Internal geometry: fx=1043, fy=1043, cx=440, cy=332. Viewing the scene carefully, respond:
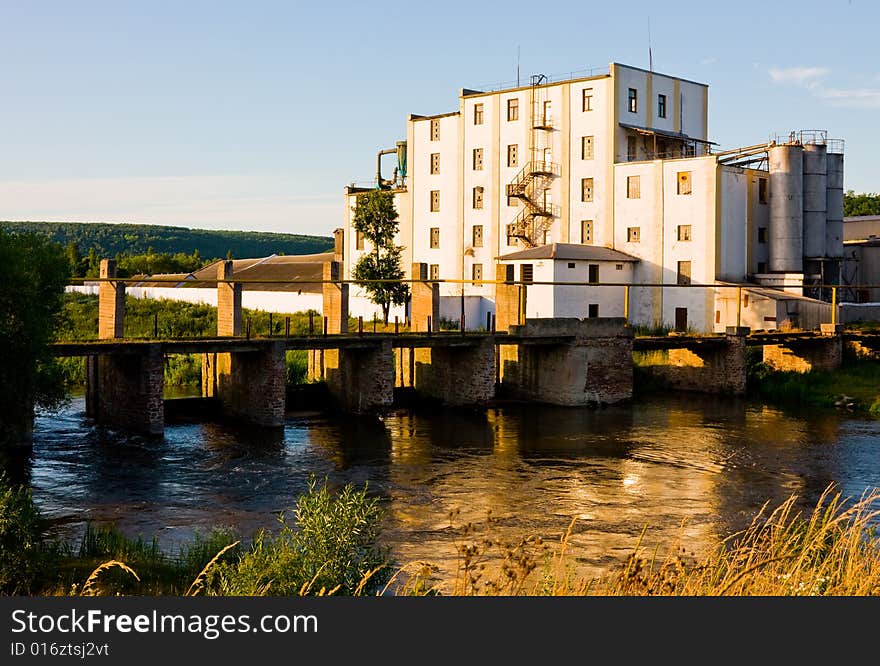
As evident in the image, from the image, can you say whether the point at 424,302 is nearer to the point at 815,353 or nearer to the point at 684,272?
the point at 684,272

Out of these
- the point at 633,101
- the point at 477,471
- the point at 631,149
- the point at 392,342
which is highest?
the point at 633,101

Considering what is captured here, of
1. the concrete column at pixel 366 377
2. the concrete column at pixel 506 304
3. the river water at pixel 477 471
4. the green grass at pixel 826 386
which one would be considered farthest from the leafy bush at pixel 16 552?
the green grass at pixel 826 386

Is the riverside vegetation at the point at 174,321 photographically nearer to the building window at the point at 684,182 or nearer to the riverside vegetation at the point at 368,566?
the building window at the point at 684,182

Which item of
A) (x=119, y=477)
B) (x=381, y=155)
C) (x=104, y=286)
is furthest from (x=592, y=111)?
(x=119, y=477)

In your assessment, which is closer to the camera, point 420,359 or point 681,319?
point 420,359

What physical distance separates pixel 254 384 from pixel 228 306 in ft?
10.6

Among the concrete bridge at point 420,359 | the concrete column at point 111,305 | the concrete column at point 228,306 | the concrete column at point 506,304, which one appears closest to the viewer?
the concrete bridge at point 420,359

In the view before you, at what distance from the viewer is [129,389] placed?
33812 mm

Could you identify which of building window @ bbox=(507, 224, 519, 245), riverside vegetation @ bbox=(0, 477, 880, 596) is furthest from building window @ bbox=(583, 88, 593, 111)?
riverside vegetation @ bbox=(0, 477, 880, 596)

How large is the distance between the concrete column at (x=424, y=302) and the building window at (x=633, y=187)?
18211mm

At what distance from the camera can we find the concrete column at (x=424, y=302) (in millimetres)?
42031

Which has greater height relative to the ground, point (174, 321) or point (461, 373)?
point (174, 321)

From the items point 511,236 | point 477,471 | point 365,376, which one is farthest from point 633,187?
point 477,471

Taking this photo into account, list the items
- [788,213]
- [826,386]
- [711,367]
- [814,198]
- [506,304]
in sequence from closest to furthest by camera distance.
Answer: [506,304] → [826,386] → [711,367] → [788,213] → [814,198]
